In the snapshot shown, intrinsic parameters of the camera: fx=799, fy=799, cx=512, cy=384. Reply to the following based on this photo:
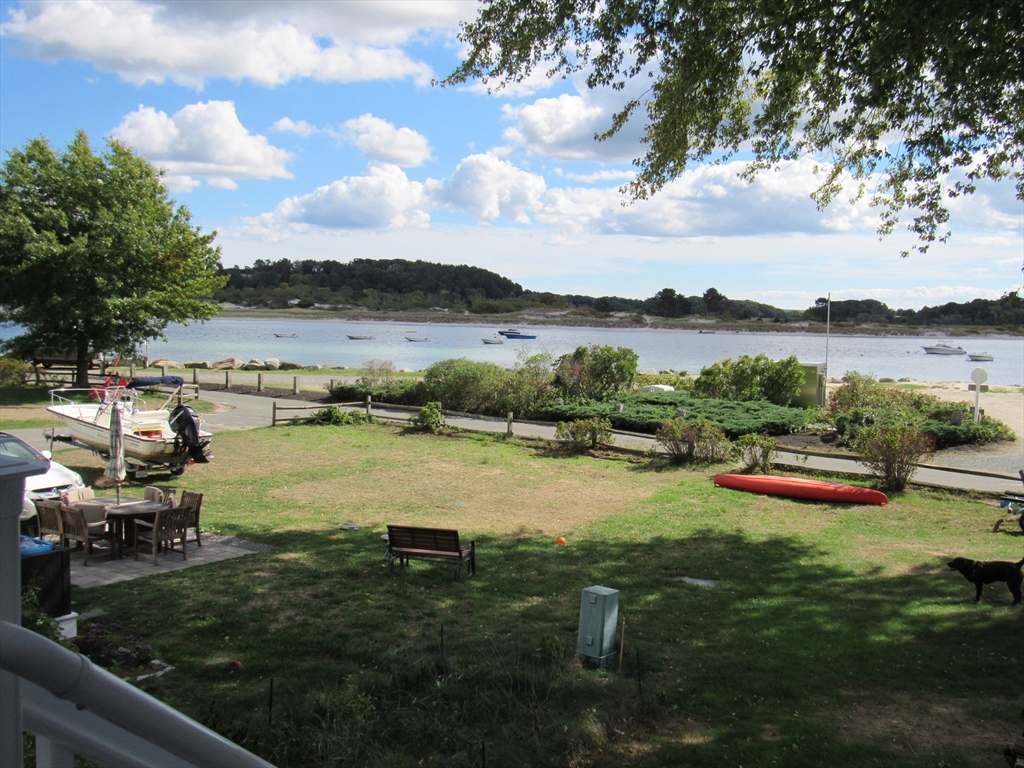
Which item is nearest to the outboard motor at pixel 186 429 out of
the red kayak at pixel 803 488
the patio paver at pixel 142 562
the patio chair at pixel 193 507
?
the patio paver at pixel 142 562

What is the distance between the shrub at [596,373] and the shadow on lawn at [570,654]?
16.2 m

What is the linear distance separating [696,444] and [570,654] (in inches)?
494

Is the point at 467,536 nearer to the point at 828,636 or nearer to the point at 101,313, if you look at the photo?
the point at 828,636

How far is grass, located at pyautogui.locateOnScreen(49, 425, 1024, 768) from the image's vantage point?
5.87 meters

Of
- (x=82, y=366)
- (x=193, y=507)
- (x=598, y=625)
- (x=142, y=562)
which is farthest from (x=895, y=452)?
(x=82, y=366)

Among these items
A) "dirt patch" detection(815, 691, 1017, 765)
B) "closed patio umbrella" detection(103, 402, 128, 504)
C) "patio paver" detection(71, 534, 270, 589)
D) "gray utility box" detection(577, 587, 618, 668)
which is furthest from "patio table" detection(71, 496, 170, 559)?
"dirt patch" detection(815, 691, 1017, 765)

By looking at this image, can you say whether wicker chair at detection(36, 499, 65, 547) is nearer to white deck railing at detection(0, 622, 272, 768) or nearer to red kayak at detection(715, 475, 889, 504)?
white deck railing at detection(0, 622, 272, 768)

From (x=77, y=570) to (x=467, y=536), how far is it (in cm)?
546

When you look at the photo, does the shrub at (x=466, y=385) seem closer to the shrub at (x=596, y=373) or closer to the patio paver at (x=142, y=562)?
the shrub at (x=596, y=373)

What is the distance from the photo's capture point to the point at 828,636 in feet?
27.4

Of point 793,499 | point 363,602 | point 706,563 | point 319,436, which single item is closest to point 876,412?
point 793,499

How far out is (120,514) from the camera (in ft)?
36.4

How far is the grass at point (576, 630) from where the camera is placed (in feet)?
19.2

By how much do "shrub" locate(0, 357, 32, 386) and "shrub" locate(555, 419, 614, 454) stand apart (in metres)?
23.8
